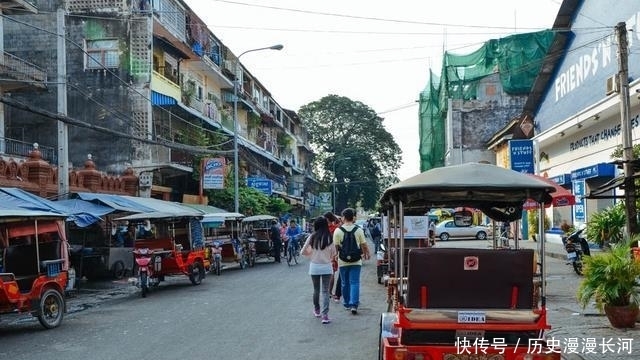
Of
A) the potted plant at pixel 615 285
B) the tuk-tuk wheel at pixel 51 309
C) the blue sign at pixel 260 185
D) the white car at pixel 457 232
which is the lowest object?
the white car at pixel 457 232

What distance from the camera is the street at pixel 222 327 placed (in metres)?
7.98

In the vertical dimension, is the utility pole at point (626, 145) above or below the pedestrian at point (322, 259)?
above

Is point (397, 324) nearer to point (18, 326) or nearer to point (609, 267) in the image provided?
point (609, 267)

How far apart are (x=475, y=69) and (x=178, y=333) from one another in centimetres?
3757

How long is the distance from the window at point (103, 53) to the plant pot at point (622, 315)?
24.6 meters

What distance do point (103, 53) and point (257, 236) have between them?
416 inches

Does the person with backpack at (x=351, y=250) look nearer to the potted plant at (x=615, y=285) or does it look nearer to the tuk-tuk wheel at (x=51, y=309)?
the potted plant at (x=615, y=285)

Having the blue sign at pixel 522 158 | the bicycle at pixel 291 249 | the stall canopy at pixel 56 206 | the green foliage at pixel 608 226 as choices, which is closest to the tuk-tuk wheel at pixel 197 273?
the stall canopy at pixel 56 206

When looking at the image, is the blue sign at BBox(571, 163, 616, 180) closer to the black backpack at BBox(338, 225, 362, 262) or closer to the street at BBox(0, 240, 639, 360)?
the street at BBox(0, 240, 639, 360)

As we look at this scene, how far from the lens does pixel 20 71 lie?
22141 millimetres

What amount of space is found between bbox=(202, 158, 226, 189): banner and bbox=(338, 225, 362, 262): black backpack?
18340mm

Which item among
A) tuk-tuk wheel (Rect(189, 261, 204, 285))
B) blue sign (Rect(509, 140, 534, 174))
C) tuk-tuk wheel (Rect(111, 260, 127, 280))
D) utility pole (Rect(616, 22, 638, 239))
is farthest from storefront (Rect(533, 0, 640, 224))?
tuk-tuk wheel (Rect(111, 260, 127, 280))

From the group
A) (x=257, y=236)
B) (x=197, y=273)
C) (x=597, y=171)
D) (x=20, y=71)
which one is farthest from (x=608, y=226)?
(x=20, y=71)

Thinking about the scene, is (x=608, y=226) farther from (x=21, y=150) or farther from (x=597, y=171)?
(x=21, y=150)
